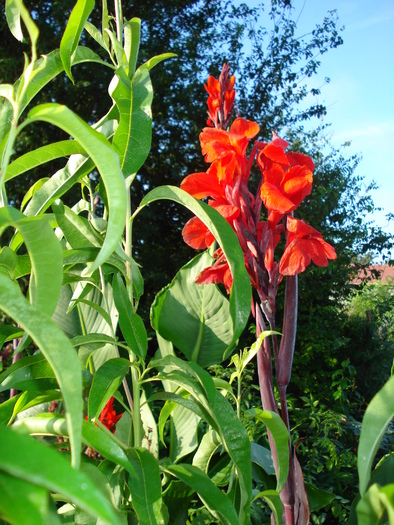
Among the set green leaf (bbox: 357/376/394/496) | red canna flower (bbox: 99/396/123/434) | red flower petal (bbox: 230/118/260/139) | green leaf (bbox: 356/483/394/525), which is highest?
red flower petal (bbox: 230/118/260/139)

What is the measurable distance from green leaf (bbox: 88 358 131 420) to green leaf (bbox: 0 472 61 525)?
0.74 ft

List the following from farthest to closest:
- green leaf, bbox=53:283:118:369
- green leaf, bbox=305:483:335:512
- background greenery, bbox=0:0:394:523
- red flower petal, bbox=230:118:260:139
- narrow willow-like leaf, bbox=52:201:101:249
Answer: background greenery, bbox=0:0:394:523 → green leaf, bbox=53:283:118:369 → green leaf, bbox=305:483:335:512 → red flower petal, bbox=230:118:260:139 → narrow willow-like leaf, bbox=52:201:101:249

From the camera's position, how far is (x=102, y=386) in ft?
1.52

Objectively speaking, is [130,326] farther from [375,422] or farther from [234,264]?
[375,422]

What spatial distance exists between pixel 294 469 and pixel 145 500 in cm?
20

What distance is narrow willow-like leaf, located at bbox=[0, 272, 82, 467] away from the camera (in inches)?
11.3

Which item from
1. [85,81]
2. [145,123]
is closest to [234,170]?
[145,123]

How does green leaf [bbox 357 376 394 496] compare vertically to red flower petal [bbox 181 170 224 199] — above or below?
below

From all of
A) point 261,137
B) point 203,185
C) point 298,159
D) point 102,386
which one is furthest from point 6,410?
point 261,137

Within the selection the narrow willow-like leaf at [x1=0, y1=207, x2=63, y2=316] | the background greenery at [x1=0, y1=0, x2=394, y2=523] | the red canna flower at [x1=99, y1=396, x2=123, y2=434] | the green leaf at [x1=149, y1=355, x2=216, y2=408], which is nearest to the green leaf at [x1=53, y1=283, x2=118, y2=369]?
the red canna flower at [x1=99, y1=396, x2=123, y2=434]

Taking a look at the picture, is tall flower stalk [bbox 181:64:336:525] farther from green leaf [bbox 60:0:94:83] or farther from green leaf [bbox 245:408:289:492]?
green leaf [bbox 60:0:94:83]

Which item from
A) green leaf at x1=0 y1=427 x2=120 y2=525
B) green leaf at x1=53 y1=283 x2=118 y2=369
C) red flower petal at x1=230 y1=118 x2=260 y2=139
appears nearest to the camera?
green leaf at x1=0 y1=427 x2=120 y2=525

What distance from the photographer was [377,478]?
1.85 ft

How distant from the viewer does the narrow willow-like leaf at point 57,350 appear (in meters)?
0.29
